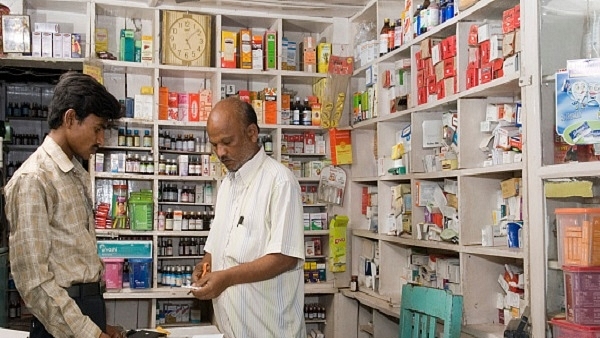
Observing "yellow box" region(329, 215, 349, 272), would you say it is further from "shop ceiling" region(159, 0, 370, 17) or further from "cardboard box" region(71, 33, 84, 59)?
"cardboard box" region(71, 33, 84, 59)

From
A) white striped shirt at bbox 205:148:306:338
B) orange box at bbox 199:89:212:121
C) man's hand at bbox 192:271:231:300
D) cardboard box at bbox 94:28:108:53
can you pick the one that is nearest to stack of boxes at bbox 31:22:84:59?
cardboard box at bbox 94:28:108:53

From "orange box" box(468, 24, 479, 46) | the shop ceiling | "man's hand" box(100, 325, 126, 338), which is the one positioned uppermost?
the shop ceiling

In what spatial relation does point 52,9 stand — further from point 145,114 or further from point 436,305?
point 436,305

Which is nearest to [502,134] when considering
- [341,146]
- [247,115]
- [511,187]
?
[511,187]

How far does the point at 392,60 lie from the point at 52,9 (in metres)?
2.90

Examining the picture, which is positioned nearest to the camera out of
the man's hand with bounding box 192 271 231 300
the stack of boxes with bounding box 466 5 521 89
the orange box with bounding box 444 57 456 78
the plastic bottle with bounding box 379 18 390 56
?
the man's hand with bounding box 192 271 231 300

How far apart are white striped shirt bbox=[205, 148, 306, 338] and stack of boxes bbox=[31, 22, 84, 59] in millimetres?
2838

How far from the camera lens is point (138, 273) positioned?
15.8 ft

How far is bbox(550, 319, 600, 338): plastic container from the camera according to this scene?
2.26 metres

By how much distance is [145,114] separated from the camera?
16.5ft

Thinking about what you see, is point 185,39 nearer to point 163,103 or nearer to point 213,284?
point 163,103

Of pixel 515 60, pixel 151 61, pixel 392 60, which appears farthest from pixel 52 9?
pixel 515 60

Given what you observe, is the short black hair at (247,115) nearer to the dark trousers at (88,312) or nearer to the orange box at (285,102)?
the dark trousers at (88,312)

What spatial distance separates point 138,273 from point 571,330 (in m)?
3.39
